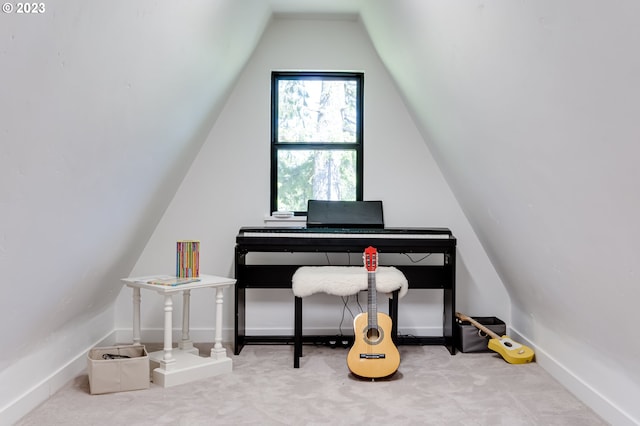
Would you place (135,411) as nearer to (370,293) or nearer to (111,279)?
(111,279)

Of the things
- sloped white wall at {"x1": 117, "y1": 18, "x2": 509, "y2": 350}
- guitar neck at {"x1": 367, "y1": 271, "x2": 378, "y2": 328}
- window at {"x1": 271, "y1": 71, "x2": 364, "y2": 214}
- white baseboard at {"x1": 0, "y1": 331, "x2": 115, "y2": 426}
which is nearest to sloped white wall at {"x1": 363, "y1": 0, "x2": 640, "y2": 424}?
sloped white wall at {"x1": 117, "y1": 18, "x2": 509, "y2": 350}

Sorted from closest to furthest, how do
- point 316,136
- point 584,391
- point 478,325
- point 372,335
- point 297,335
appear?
1. point 584,391
2. point 372,335
3. point 297,335
4. point 478,325
5. point 316,136

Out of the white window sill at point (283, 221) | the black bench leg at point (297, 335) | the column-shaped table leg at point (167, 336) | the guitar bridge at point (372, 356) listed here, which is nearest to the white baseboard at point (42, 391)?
the column-shaped table leg at point (167, 336)

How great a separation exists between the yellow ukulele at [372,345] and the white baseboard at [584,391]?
947 mm

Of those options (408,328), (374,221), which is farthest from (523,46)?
(408,328)

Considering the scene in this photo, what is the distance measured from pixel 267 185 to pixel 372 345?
5.33 ft

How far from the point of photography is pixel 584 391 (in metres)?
2.92

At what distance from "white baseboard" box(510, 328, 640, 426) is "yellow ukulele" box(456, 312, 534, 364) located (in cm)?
8

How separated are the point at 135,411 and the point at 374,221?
215 centimetres

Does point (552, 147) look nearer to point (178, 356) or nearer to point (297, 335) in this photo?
point (297, 335)

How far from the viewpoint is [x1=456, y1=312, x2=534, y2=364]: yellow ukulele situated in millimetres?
3646

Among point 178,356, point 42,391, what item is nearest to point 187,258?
point 178,356

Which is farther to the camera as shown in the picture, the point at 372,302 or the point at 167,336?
the point at 372,302

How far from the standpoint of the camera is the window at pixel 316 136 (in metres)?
4.47
